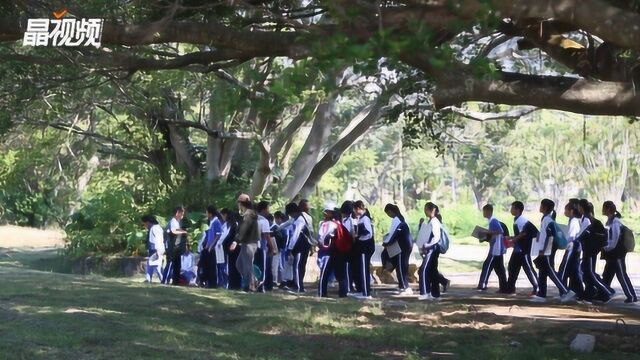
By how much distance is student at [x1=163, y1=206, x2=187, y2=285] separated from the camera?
1903 centimetres

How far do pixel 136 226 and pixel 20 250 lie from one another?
32.3 ft

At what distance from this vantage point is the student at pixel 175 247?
1903cm

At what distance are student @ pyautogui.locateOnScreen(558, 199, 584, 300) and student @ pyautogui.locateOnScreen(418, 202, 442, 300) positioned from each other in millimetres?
2051

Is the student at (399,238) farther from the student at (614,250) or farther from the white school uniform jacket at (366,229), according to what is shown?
the student at (614,250)

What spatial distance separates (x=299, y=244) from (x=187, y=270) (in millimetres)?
3179

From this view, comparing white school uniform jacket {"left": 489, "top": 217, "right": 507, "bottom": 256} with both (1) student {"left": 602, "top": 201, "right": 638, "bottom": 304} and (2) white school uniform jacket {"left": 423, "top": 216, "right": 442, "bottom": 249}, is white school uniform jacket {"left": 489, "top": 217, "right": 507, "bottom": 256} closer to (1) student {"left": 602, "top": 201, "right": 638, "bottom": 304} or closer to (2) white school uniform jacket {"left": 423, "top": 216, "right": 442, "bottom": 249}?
(2) white school uniform jacket {"left": 423, "top": 216, "right": 442, "bottom": 249}

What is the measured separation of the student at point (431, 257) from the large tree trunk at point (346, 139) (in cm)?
824

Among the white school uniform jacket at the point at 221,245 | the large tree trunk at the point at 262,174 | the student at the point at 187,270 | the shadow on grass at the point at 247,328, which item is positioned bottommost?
the shadow on grass at the point at 247,328

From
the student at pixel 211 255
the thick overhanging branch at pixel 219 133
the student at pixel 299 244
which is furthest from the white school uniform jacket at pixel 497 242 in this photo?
the thick overhanging branch at pixel 219 133

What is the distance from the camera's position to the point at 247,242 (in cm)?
1717

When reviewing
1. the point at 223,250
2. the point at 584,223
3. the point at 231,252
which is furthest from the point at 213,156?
the point at 584,223

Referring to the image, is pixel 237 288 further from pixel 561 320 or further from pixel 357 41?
pixel 357 41

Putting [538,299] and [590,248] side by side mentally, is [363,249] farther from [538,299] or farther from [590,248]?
[590,248]

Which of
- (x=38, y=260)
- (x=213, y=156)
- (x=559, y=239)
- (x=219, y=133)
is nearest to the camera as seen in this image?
(x=559, y=239)
